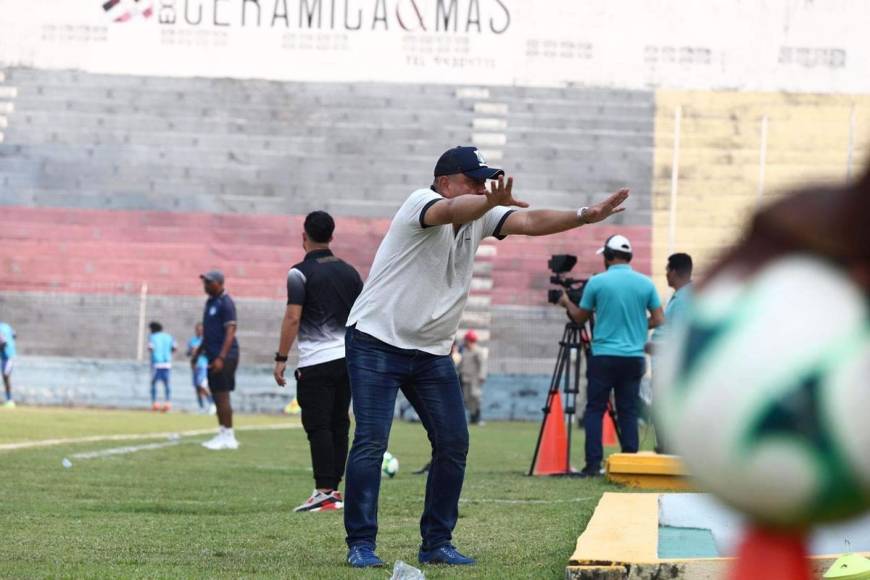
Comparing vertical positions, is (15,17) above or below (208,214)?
above

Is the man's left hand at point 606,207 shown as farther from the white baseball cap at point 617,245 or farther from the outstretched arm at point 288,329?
the white baseball cap at point 617,245

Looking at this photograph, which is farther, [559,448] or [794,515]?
[559,448]

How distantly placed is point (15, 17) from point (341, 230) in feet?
29.9

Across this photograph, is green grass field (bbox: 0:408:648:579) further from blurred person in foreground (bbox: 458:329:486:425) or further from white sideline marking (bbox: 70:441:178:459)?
blurred person in foreground (bbox: 458:329:486:425)

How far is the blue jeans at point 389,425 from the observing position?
5.85 m

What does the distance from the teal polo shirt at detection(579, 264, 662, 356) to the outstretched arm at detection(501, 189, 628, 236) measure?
5851 millimetres

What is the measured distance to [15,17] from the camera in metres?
33.1

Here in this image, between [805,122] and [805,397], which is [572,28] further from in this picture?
[805,397]

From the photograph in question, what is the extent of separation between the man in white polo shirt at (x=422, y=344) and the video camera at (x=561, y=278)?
5.19 metres

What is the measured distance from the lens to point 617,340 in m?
11.6

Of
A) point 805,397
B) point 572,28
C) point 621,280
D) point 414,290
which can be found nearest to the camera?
point 805,397

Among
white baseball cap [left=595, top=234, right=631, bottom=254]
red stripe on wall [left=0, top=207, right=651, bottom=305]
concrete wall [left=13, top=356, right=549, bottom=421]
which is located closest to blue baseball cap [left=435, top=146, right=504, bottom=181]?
white baseball cap [left=595, top=234, right=631, bottom=254]

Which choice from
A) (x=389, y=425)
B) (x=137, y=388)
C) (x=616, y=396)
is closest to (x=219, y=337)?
(x=616, y=396)

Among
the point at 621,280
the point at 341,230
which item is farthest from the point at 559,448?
the point at 341,230
